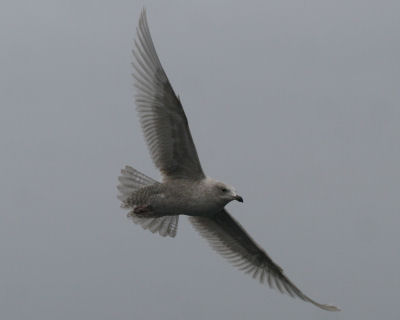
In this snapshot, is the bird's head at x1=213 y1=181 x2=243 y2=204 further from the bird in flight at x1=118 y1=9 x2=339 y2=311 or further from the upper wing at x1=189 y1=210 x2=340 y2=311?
the upper wing at x1=189 y1=210 x2=340 y2=311

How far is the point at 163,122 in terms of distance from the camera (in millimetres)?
12852

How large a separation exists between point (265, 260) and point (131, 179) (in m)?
3.86

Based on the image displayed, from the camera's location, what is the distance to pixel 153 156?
13.1 m

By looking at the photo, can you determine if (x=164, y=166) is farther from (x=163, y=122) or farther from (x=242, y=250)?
(x=242, y=250)

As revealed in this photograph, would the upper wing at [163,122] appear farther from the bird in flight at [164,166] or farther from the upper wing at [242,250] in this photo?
the upper wing at [242,250]

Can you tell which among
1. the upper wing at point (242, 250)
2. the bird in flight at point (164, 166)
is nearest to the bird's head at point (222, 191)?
the bird in flight at point (164, 166)

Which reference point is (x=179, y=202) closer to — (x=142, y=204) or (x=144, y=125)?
(x=142, y=204)

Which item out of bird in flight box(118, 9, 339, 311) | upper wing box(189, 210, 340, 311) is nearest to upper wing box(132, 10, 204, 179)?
bird in flight box(118, 9, 339, 311)

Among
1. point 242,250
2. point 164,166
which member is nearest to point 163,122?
point 164,166

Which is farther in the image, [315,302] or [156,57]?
[315,302]

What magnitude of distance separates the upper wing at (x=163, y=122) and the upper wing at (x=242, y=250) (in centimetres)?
207

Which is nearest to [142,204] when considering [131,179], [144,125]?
[131,179]

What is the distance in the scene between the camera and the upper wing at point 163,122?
12.6 meters

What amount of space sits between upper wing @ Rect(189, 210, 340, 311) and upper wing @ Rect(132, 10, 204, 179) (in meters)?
2.07
